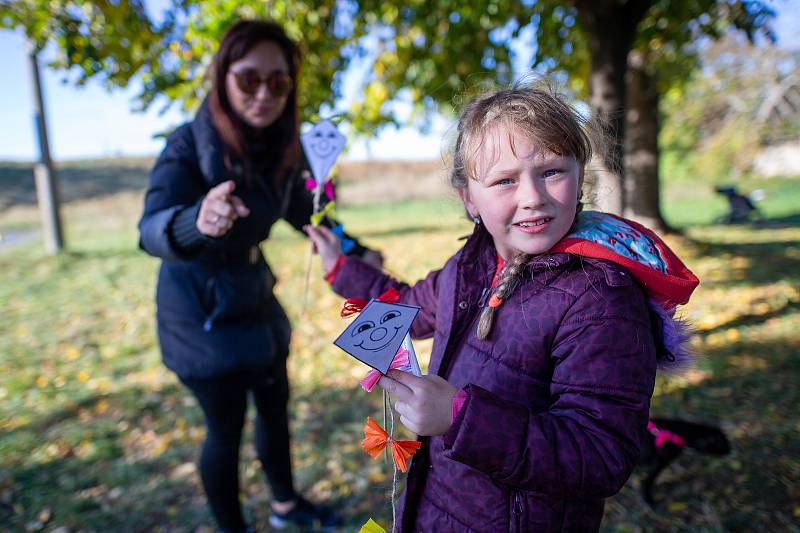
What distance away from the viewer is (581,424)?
3.44 ft

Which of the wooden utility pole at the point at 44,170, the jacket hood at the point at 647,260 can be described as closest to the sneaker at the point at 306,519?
the jacket hood at the point at 647,260

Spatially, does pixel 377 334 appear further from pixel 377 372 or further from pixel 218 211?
pixel 218 211

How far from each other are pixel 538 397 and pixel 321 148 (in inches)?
53.2

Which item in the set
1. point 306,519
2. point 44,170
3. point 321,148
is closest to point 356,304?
point 321,148

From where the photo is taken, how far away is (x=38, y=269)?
9320 mm

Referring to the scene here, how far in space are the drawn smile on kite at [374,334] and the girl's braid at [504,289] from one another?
238 mm

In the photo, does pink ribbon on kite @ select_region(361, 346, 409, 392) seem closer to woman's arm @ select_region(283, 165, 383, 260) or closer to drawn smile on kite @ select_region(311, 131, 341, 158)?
woman's arm @ select_region(283, 165, 383, 260)

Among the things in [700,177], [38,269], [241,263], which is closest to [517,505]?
[241,263]

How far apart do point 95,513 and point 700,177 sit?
72.4 ft

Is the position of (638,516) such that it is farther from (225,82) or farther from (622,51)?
(622,51)

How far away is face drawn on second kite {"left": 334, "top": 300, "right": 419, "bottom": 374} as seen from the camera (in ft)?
3.45

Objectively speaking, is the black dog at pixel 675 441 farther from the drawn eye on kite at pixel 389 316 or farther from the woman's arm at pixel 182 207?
the woman's arm at pixel 182 207

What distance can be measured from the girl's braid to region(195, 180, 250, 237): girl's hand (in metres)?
0.93

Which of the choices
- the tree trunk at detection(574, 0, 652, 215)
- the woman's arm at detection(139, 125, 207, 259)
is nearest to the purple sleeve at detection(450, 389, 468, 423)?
the woman's arm at detection(139, 125, 207, 259)
